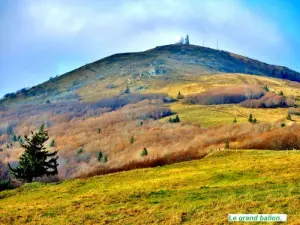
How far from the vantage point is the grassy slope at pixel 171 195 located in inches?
1195

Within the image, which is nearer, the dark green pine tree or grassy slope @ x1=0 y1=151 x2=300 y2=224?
grassy slope @ x1=0 y1=151 x2=300 y2=224

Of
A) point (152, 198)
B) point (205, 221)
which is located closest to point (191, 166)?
point (152, 198)

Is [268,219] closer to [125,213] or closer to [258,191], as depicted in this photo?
[258,191]

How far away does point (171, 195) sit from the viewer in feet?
122

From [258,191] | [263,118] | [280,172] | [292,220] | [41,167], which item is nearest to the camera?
[292,220]

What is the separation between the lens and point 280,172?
4200 centimetres

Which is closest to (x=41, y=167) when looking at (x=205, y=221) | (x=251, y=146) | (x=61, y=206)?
(x=61, y=206)

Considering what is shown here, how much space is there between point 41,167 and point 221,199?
40.2 meters

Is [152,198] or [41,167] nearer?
[152,198]

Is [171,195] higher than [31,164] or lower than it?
lower

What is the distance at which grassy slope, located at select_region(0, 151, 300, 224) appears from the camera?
30.4 metres

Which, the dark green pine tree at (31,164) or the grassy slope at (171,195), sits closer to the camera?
the grassy slope at (171,195)

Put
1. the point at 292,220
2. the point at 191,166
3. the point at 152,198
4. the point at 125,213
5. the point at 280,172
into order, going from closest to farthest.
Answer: the point at 292,220 → the point at 125,213 → the point at 152,198 → the point at 280,172 → the point at 191,166

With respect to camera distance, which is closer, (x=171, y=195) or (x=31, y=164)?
(x=171, y=195)
